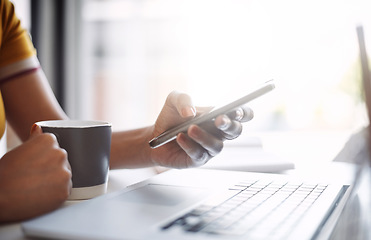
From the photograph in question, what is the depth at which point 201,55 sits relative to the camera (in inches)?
116

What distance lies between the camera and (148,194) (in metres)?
0.52

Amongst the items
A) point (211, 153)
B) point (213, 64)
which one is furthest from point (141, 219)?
point (213, 64)

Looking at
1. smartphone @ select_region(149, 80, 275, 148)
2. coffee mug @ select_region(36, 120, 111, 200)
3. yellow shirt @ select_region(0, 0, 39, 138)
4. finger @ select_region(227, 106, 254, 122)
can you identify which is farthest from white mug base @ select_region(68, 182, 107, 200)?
yellow shirt @ select_region(0, 0, 39, 138)

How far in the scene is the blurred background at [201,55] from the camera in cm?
280

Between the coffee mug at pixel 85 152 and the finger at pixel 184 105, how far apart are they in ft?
0.41

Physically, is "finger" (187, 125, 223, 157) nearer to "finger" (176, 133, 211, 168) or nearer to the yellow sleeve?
"finger" (176, 133, 211, 168)

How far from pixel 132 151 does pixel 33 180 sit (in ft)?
1.25

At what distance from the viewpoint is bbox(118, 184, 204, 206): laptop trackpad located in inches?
18.8

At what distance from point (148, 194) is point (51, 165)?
12cm

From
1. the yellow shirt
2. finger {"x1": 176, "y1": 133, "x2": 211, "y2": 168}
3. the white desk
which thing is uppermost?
the yellow shirt

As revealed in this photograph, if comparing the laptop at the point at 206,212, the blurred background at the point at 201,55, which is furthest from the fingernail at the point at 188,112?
the blurred background at the point at 201,55

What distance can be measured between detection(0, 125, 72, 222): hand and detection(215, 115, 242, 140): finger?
0.20 meters

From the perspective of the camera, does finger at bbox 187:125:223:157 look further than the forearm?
No

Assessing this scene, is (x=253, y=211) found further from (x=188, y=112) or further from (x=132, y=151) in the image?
(x=132, y=151)
